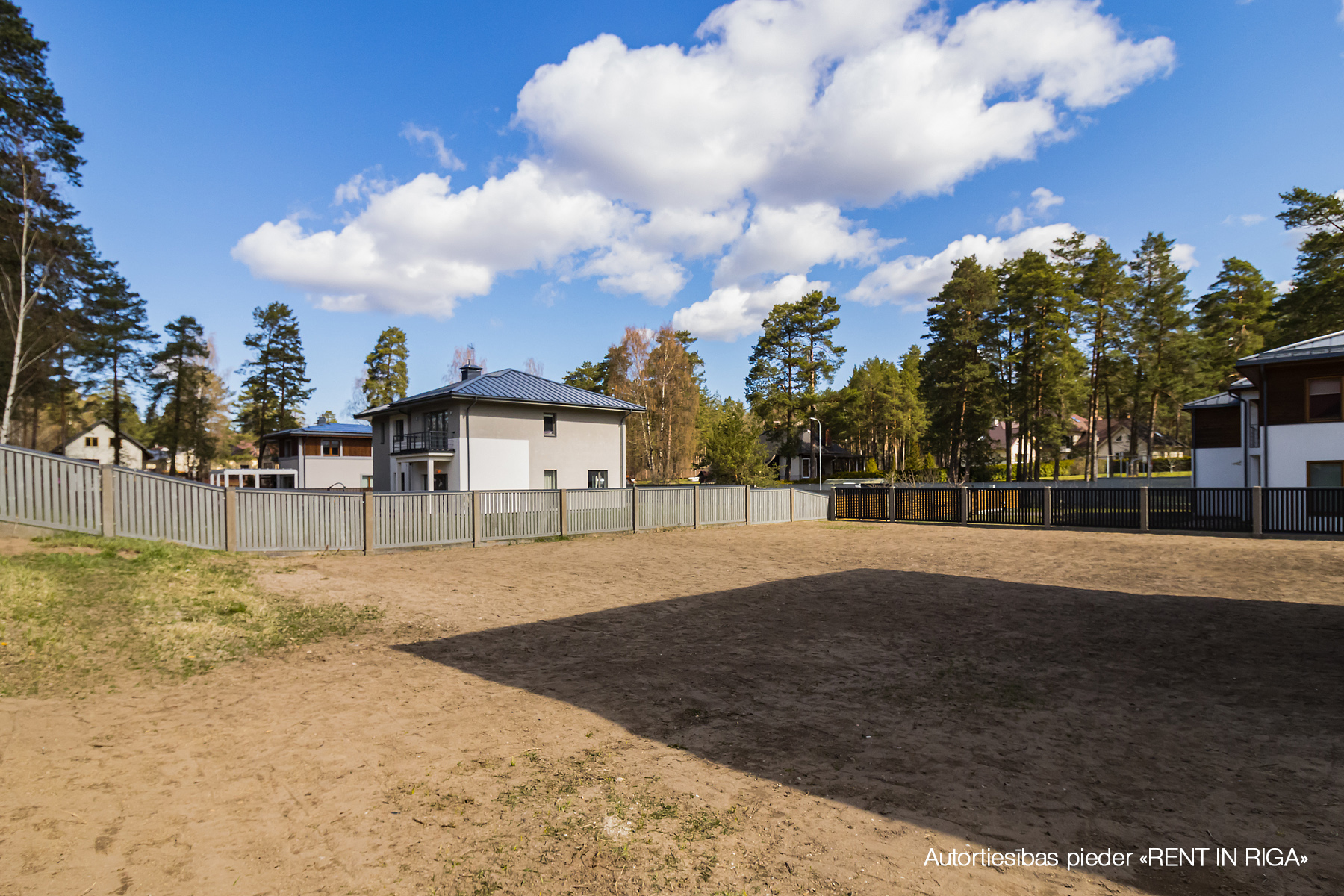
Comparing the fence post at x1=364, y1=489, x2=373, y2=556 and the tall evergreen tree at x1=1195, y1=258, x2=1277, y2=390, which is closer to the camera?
the fence post at x1=364, y1=489, x2=373, y2=556

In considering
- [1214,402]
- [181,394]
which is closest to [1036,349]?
[1214,402]

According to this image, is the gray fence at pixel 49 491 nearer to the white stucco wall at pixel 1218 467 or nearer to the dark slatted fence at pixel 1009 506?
the dark slatted fence at pixel 1009 506

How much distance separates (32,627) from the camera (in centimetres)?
633

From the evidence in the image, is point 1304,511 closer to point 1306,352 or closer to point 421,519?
point 1306,352

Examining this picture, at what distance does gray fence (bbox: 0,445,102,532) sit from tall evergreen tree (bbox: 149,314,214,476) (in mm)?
49879

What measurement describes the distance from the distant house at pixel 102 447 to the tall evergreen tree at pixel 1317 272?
9575cm

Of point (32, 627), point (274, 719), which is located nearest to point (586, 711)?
point (274, 719)

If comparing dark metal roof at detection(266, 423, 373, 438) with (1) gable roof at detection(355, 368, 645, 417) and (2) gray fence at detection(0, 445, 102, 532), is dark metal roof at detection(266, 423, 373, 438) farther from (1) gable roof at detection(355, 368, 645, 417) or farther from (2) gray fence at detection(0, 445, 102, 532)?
(2) gray fence at detection(0, 445, 102, 532)

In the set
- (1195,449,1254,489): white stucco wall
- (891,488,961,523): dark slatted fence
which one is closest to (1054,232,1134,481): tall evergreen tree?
(1195,449,1254,489): white stucco wall

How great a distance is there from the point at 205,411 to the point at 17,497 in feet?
173

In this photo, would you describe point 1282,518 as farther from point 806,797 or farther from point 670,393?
point 670,393

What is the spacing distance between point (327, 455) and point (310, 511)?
33.5 metres

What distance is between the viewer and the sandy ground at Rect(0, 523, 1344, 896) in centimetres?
300

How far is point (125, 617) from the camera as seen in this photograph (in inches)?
282
